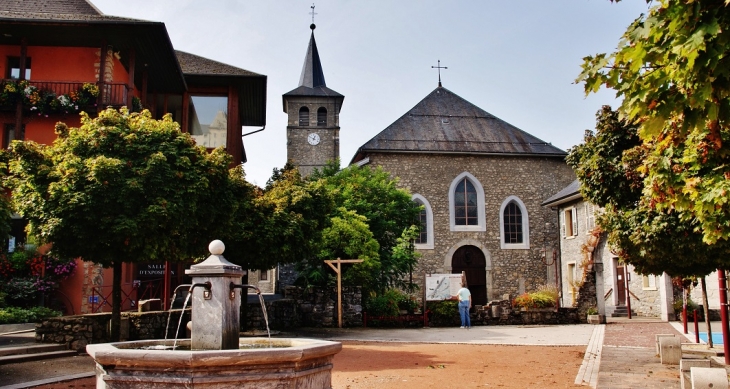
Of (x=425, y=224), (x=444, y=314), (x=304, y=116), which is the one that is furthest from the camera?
(x=304, y=116)

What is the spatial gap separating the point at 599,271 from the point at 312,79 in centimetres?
2588

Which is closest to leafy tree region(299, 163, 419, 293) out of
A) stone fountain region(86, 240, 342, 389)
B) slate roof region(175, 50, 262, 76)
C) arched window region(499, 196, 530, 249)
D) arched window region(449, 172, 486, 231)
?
arched window region(449, 172, 486, 231)

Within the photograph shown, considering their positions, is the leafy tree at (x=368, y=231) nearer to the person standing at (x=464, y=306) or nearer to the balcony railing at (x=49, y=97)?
the person standing at (x=464, y=306)

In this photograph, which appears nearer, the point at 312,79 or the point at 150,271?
the point at 150,271

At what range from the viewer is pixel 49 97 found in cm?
1797

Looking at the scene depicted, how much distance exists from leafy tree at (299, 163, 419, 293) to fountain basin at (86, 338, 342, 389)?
15236mm

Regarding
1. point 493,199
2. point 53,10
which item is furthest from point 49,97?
point 493,199

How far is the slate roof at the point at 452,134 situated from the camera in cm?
3347

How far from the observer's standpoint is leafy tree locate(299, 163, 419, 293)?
22141mm

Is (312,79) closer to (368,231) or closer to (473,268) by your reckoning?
(473,268)

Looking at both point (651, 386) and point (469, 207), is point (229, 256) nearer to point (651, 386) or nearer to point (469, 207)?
point (651, 386)

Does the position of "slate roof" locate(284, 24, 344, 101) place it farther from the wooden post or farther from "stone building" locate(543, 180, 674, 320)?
the wooden post

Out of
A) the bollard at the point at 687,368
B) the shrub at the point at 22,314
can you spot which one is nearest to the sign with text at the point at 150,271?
the shrub at the point at 22,314

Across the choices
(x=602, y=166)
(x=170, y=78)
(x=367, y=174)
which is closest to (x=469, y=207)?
(x=367, y=174)
